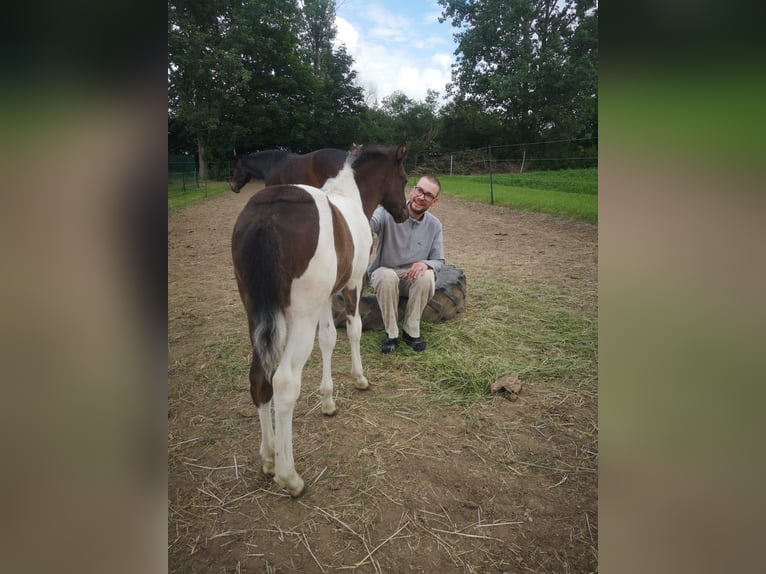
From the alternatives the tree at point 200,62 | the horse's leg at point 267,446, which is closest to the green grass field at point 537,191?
the tree at point 200,62

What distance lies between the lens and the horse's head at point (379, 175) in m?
2.73

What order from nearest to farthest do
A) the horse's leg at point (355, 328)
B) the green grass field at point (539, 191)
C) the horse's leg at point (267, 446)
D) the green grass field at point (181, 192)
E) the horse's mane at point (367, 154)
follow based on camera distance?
1. the green grass field at point (181, 192)
2. the horse's leg at point (267, 446)
3. the horse's leg at point (355, 328)
4. the horse's mane at point (367, 154)
5. the green grass field at point (539, 191)

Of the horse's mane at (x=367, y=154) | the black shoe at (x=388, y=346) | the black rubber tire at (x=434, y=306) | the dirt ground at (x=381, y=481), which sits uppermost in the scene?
the horse's mane at (x=367, y=154)

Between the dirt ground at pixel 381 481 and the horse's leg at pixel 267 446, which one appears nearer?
the dirt ground at pixel 381 481

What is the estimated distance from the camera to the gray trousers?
132 inches

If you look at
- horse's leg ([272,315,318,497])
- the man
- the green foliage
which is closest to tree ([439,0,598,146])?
the green foliage

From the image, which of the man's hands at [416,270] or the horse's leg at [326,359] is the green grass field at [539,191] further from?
the horse's leg at [326,359]

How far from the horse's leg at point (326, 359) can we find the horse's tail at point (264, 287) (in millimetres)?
746

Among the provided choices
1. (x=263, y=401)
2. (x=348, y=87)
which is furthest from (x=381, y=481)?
(x=348, y=87)

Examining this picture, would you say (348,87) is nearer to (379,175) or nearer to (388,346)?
(379,175)
